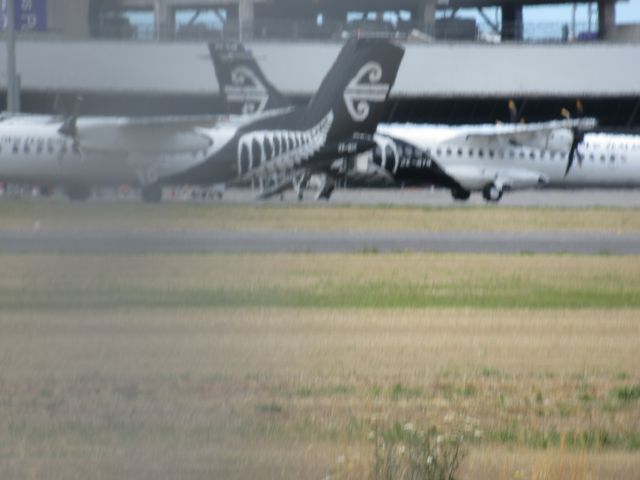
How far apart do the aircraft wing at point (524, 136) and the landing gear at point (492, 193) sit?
195cm

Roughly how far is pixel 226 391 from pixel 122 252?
464 cm

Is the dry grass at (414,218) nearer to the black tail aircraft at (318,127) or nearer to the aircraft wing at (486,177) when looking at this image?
the black tail aircraft at (318,127)

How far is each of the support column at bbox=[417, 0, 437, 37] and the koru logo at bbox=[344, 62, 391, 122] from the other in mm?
35591

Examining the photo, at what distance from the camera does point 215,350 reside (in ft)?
40.8

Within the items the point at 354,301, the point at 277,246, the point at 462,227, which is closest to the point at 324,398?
the point at 354,301

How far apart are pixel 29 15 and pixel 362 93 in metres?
37.9

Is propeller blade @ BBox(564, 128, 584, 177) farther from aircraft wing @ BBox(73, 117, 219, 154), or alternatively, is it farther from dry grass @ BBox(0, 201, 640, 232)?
aircraft wing @ BBox(73, 117, 219, 154)

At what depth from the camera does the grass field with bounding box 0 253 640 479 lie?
799 cm

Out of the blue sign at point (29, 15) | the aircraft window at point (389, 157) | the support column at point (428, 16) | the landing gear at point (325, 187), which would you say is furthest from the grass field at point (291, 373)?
the aircraft window at point (389, 157)

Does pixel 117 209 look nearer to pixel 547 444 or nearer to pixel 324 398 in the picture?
pixel 547 444

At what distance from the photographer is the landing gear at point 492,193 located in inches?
2086

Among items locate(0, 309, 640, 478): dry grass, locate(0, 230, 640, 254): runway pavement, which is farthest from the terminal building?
locate(0, 230, 640, 254): runway pavement

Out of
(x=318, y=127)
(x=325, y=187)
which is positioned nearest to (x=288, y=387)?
(x=318, y=127)

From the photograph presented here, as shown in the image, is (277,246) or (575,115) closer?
(277,246)
